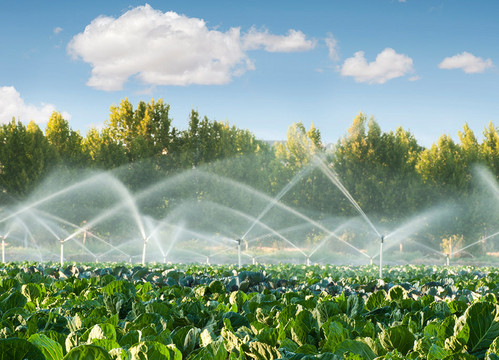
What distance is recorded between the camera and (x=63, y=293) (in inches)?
126

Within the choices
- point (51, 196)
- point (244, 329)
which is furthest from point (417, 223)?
point (244, 329)

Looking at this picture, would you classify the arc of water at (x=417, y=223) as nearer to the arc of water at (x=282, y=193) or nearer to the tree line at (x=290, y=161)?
the tree line at (x=290, y=161)

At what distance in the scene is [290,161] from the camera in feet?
95.8

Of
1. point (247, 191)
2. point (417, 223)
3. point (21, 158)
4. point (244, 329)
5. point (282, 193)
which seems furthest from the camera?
point (282, 193)

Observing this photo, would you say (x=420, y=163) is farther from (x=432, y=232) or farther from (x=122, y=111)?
(x=122, y=111)

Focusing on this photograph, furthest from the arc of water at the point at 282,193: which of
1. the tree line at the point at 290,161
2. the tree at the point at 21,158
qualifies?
the tree at the point at 21,158

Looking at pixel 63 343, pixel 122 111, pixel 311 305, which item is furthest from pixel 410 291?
pixel 122 111

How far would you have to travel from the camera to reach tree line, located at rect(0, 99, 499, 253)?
2567 centimetres

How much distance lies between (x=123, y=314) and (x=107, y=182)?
83.1 feet

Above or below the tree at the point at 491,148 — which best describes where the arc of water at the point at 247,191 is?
below

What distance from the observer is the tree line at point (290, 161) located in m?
25.7

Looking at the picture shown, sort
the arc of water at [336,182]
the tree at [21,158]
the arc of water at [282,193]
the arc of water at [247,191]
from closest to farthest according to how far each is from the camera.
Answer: the tree at [21,158] < the arc of water at [336,182] < the arc of water at [247,191] < the arc of water at [282,193]

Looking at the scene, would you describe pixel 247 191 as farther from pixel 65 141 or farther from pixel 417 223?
pixel 65 141

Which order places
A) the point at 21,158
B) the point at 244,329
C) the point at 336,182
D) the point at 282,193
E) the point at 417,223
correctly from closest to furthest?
the point at 244,329 → the point at 21,158 → the point at 417,223 → the point at 336,182 → the point at 282,193
